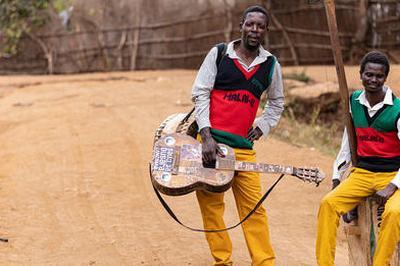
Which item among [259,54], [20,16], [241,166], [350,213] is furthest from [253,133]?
[20,16]

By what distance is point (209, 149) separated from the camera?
523 centimetres

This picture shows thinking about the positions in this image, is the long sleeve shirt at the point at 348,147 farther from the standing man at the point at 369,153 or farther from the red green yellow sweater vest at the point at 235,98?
the red green yellow sweater vest at the point at 235,98

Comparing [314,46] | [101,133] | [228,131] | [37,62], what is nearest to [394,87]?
[101,133]

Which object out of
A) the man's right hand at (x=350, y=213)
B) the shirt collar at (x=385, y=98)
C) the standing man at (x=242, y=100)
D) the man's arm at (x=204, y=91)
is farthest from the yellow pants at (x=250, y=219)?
the shirt collar at (x=385, y=98)

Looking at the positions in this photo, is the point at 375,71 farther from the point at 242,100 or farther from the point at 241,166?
the point at 241,166

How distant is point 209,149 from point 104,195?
3.72 meters

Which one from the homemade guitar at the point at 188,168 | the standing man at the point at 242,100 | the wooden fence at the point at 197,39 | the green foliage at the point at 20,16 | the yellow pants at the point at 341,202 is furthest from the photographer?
the green foliage at the point at 20,16

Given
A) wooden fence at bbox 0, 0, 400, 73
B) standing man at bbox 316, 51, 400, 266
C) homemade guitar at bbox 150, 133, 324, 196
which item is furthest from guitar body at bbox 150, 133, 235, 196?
wooden fence at bbox 0, 0, 400, 73

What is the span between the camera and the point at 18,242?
6.82 meters

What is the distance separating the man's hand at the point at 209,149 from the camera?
17.1 feet

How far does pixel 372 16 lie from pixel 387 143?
49.0 ft

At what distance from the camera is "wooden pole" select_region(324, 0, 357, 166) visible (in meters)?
4.86

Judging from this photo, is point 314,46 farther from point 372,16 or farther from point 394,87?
point 394,87

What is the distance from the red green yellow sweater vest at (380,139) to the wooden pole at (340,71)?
0.21ft
